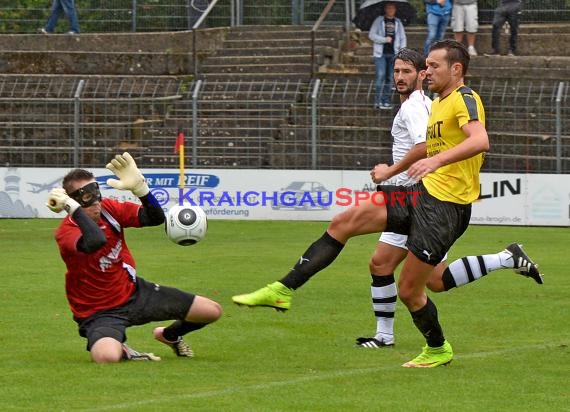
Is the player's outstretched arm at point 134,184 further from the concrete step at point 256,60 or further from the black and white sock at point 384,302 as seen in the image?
the concrete step at point 256,60

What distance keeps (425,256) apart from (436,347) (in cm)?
78

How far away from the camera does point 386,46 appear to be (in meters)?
28.0

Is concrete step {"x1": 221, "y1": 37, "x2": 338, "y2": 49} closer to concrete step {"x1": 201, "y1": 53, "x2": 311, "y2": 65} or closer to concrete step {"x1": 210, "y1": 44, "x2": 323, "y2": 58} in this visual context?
concrete step {"x1": 210, "y1": 44, "x2": 323, "y2": 58}

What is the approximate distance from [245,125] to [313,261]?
1868cm

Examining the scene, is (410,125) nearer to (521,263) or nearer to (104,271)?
(521,263)

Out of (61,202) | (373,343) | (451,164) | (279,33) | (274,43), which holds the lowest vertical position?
(373,343)

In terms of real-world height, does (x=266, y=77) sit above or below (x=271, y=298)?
above

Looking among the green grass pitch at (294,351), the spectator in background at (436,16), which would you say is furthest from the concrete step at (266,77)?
the green grass pitch at (294,351)

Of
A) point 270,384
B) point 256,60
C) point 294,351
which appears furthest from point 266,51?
point 270,384

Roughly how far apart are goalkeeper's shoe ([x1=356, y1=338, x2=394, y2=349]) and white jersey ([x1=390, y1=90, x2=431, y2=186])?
1286mm

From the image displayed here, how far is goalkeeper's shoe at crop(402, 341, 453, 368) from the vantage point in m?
9.70

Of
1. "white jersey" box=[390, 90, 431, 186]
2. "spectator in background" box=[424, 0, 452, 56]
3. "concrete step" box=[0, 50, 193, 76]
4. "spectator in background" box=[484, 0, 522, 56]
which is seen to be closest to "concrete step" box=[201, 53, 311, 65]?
"concrete step" box=[0, 50, 193, 76]

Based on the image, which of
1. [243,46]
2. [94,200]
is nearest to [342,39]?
[243,46]

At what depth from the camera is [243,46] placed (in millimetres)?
31797
